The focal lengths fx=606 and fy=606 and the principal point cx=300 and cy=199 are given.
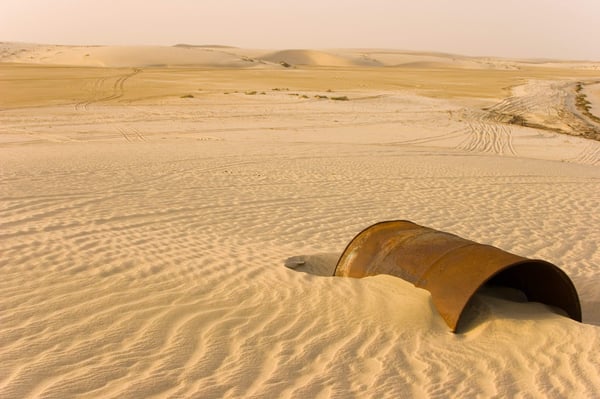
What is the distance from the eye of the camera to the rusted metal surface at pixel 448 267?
4.67 m

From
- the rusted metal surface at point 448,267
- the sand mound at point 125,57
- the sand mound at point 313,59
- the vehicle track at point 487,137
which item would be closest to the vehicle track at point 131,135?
the vehicle track at point 487,137

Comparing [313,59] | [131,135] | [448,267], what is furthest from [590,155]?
[313,59]

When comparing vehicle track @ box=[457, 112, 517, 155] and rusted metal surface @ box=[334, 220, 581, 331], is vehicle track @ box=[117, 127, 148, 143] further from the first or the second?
rusted metal surface @ box=[334, 220, 581, 331]

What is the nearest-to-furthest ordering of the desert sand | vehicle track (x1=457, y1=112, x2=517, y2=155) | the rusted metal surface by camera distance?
the desert sand < the rusted metal surface < vehicle track (x1=457, y1=112, x2=517, y2=155)

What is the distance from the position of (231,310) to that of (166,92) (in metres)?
25.8

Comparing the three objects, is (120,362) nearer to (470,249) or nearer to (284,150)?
(470,249)

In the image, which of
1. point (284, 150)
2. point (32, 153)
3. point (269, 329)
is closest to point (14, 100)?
point (32, 153)

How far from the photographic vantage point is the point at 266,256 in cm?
676

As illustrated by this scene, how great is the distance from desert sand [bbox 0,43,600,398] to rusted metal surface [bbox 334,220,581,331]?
0.17 m

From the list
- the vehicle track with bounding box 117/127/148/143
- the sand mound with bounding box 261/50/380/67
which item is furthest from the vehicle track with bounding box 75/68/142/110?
the sand mound with bounding box 261/50/380/67

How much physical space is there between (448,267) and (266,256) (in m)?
2.42

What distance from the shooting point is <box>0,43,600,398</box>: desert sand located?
4.00 metres

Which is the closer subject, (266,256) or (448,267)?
(448,267)

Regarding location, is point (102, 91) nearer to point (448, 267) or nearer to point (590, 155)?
point (590, 155)
